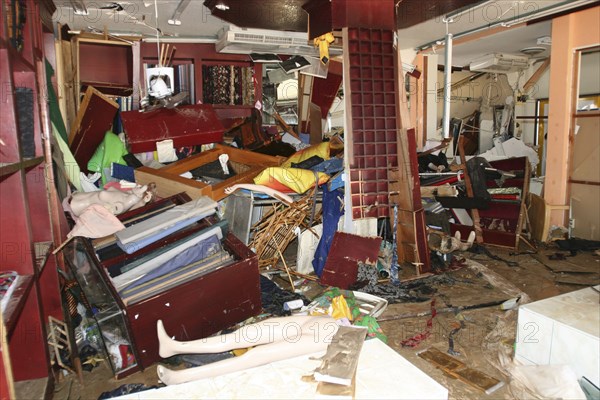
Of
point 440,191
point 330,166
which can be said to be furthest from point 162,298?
point 440,191

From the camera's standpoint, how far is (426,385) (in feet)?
4.84

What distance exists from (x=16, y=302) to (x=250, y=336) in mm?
1239

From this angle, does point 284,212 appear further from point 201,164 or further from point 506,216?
point 506,216

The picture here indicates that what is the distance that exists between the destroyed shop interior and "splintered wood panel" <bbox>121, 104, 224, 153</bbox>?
27mm

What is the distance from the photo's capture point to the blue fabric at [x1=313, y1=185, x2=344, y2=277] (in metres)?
4.36

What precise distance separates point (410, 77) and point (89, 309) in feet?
21.6

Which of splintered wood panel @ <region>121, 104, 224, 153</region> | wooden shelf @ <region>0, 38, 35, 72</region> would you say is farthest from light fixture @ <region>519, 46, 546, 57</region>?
wooden shelf @ <region>0, 38, 35, 72</region>

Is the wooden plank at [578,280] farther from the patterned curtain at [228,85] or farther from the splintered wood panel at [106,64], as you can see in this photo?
the splintered wood panel at [106,64]

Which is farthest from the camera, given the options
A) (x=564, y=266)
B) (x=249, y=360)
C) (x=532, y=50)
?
(x=532, y=50)

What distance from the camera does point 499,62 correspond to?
8.17 metres

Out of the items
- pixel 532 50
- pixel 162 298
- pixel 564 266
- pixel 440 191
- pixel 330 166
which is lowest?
pixel 564 266

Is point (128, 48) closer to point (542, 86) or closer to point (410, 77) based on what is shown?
point (410, 77)

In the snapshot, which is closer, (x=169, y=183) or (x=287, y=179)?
(x=287, y=179)

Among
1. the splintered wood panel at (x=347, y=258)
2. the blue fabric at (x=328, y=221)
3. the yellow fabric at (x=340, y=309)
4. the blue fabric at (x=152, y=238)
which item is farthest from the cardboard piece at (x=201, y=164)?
the yellow fabric at (x=340, y=309)
